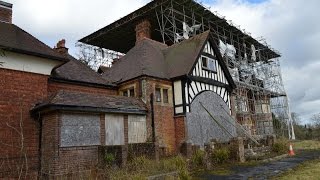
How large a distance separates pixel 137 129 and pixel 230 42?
66.4 feet

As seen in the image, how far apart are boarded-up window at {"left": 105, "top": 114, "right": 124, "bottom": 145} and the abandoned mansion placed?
4 centimetres

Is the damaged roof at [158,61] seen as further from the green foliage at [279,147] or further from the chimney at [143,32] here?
the green foliage at [279,147]

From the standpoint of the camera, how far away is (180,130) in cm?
1620

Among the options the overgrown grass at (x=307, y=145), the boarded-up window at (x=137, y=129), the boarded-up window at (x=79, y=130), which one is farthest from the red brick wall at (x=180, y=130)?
the overgrown grass at (x=307, y=145)

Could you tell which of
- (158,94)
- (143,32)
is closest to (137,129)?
(158,94)

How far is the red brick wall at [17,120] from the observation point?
10.9 metres

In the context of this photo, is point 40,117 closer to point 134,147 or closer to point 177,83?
point 134,147

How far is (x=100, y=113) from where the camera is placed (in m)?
12.5

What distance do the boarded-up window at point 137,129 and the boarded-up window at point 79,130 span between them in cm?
198

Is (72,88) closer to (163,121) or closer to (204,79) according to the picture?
(163,121)

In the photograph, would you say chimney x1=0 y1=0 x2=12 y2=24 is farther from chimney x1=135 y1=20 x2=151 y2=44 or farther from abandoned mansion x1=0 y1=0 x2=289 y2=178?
chimney x1=135 y1=20 x2=151 y2=44

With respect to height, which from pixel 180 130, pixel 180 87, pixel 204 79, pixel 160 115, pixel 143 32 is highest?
pixel 143 32

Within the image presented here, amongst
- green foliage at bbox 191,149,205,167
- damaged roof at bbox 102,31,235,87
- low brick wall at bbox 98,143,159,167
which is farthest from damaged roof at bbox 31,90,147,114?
green foliage at bbox 191,149,205,167

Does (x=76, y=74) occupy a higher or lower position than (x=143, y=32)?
lower
